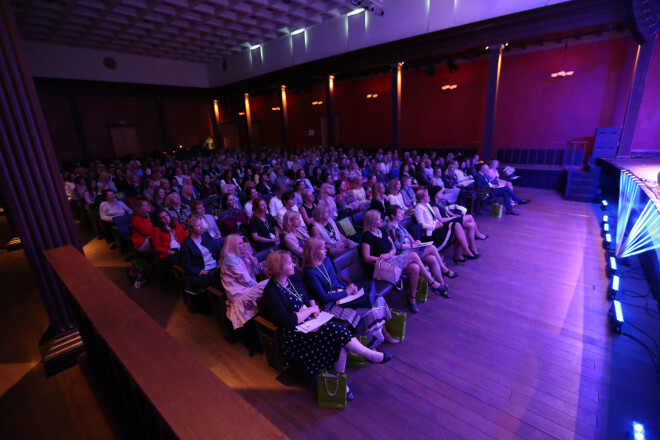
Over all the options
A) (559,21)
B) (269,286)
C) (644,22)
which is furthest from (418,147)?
(269,286)

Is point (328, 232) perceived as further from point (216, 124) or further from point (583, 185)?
point (216, 124)

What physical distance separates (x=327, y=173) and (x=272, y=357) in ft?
20.4

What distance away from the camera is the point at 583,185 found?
28.8ft

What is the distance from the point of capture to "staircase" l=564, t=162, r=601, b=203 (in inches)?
326

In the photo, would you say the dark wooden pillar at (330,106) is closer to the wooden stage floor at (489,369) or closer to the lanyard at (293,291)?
the wooden stage floor at (489,369)

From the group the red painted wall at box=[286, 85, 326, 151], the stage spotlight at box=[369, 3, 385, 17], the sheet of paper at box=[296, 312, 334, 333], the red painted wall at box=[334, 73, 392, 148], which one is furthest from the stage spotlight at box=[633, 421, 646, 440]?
the red painted wall at box=[286, 85, 326, 151]

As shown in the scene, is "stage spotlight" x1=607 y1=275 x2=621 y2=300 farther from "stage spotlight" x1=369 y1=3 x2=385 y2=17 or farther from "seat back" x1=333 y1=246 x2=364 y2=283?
"stage spotlight" x1=369 y1=3 x2=385 y2=17

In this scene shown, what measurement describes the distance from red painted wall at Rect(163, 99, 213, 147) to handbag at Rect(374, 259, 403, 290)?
1818 cm

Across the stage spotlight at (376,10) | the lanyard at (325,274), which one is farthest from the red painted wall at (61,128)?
the lanyard at (325,274)

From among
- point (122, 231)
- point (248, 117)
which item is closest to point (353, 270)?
point (122, 231)

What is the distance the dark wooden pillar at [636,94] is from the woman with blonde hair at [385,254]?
9053mm

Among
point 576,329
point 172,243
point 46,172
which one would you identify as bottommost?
point 576,329

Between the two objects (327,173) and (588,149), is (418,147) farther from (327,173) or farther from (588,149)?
(327,173)

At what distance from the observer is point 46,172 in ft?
7.80
